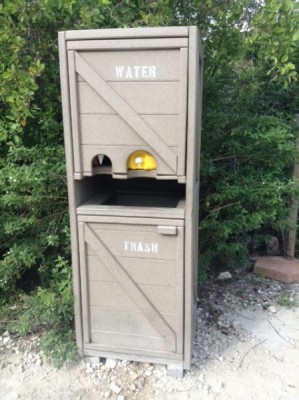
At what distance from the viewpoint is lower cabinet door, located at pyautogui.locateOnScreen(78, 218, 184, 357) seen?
2068 millimetres

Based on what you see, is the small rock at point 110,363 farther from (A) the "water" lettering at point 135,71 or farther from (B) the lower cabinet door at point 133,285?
(A) the "water" lettering at point 135,71

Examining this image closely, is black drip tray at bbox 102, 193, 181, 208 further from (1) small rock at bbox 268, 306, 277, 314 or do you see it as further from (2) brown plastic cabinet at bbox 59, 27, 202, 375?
(1) small rock at bbox 268, 306, 277, 314

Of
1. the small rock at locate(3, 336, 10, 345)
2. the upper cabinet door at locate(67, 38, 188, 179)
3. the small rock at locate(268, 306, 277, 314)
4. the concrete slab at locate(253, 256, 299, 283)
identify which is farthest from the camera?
the concrete slab at locate(253, 256, 299, 283)

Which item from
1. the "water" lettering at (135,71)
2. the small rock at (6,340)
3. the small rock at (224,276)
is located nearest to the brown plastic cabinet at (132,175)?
the "water" lettering at (135,71)

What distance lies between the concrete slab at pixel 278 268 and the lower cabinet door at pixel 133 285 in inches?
65.4

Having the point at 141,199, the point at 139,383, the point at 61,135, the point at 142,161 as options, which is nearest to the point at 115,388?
the point at 139,383

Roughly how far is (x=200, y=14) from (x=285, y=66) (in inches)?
28.7

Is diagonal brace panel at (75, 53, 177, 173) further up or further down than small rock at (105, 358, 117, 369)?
further up

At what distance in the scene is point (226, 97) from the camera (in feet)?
10.3

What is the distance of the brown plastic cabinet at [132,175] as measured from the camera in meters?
1.82

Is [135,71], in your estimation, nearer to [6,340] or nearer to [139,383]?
[139,383]

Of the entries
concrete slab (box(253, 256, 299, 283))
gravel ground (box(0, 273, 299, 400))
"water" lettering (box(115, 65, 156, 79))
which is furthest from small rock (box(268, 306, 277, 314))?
"water" lettering (box(115, 65, 156, 79))

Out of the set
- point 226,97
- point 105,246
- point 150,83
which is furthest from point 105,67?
point 226,97

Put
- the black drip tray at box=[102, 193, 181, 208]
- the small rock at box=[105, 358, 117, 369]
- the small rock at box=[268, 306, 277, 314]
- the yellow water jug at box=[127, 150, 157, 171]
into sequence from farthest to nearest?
the small rock at box=[268, 306, 277, 314]
the black drip tray at box=[102, 193, 181, 208]
the small rock at box=[105, 358, 117, 369]
the yellow water jug at box=[127, 150, 157, 171]
